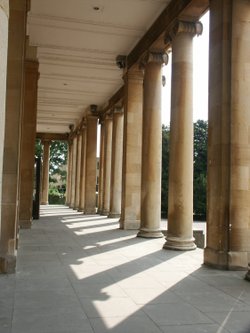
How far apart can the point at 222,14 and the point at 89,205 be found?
4527 centimetres

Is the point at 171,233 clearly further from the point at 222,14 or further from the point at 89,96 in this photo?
the point at 89,96

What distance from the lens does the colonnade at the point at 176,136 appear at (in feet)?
64.5

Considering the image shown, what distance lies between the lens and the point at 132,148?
131 feet

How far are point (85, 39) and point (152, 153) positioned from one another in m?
12.1

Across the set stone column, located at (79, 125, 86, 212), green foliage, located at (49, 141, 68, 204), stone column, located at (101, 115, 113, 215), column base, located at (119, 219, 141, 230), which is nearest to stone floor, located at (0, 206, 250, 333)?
column base, located at (119, 219, 141, 230)

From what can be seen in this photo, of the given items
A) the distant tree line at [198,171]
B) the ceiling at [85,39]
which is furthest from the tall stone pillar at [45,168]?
the ceiling at [85,39]

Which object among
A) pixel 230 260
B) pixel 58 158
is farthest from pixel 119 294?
pixel 58 158

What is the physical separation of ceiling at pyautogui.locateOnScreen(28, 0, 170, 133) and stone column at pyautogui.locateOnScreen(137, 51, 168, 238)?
3.77 meters

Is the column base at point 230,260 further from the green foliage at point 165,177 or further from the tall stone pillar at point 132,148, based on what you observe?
the green foliage at point 165,177

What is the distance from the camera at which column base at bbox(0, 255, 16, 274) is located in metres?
17.7

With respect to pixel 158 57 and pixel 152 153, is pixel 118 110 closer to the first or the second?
pixel 158 57

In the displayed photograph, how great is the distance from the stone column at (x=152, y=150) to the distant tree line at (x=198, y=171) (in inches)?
1684

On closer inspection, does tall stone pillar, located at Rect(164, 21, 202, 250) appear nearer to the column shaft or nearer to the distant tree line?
the column shaft

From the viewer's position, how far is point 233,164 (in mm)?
20656
